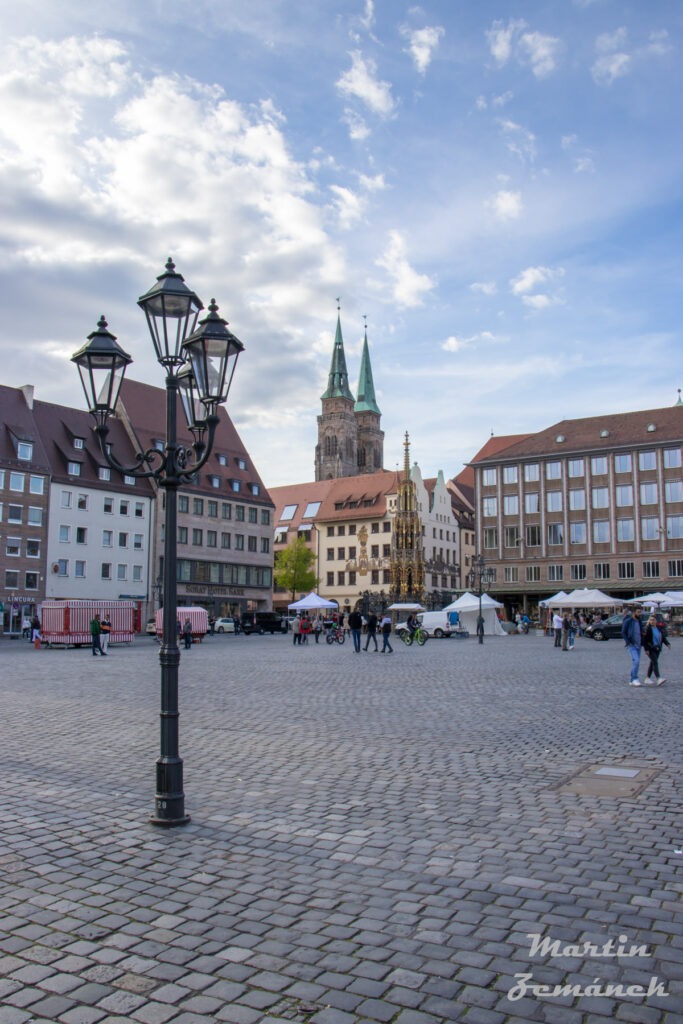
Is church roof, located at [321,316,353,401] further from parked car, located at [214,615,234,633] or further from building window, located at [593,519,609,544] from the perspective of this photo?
parked car, located at [214,615,234,633]

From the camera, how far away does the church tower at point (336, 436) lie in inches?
5123

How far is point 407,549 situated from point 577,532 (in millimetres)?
24084

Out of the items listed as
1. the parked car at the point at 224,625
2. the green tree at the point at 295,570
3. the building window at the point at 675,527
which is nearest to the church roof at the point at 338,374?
the green tree at the point at 295,570

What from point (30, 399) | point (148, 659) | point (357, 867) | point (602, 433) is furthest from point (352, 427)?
point (357, 867)

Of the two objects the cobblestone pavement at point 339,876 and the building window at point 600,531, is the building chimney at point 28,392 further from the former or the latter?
the cobblestone pavement at point 339,876

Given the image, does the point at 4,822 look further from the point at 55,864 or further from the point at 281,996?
the point at 281,996

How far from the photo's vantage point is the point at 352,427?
133 meters

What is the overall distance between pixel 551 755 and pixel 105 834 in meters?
4.99

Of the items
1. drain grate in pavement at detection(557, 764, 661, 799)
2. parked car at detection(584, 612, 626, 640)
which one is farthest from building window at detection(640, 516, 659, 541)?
drain grate in pavement at detection(557, 764, 661, 799)

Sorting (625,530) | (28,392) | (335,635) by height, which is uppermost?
(28,392)

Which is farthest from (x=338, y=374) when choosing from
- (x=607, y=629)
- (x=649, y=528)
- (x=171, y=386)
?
(x=171, y=386)

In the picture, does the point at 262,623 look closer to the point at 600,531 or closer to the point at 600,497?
the point at 600,531

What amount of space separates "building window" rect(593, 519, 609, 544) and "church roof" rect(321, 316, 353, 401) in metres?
70.1

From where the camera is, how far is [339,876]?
5227 millimetres
